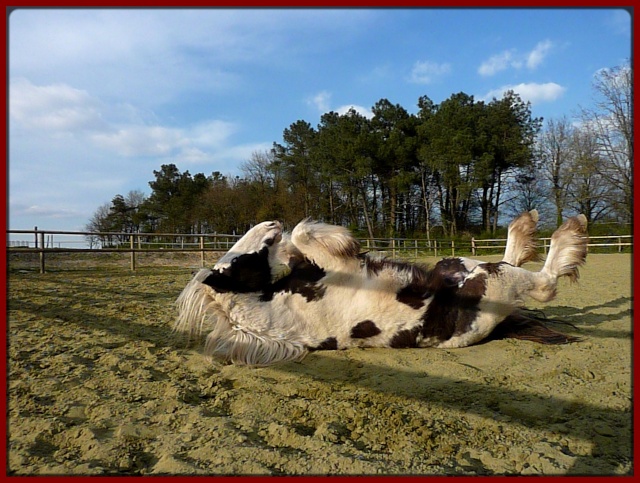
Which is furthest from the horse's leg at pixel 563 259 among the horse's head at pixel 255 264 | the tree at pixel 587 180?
the tree at pixel 587 180

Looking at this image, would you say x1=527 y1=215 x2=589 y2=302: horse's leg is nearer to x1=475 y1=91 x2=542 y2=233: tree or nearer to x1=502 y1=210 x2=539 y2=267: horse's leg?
x1=502 y1=210 x2=539 y2=267: horse's leg

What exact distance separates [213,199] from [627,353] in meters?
27.2

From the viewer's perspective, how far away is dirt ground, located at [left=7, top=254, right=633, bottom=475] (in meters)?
1.60

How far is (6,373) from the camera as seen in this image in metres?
2.35

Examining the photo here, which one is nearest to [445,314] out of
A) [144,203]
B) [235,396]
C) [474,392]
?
[474,392]

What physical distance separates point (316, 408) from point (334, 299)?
108 centimetres

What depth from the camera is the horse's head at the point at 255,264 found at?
3148 millimetres

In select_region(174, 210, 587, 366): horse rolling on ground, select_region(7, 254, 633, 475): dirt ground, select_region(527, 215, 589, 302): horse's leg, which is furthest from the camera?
select_region(527, 215, 589, 302): horse's leg

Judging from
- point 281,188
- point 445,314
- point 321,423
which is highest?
point 281,188

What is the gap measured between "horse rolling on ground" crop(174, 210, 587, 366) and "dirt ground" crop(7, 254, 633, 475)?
0.14 m

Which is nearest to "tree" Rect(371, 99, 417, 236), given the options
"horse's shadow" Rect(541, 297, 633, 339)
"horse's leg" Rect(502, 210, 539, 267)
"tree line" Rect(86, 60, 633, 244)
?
"tree line" Rect(86, 60, 633, 244)

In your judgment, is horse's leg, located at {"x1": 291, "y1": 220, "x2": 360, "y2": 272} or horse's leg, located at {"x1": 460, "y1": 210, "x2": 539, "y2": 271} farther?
horse's leg, located at {"x1": 460, "y1": 210, "x2": 539, "y2": 271}

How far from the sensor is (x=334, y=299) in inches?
121

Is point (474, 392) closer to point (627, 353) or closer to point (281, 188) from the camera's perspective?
point (627, 353)
